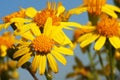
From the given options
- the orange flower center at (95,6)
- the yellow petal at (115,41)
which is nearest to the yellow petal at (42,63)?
the yellow petal at (115,41)

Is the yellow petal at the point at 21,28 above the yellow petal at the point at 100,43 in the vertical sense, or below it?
above

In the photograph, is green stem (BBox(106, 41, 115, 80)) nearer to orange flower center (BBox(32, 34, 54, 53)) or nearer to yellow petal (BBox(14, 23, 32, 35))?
orange flower center (BBox(32, 34, 54, 53))

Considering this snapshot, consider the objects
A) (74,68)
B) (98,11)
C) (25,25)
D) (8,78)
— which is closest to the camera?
(25,25)

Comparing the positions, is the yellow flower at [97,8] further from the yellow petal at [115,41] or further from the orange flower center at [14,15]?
the orange flower center at [14,15]

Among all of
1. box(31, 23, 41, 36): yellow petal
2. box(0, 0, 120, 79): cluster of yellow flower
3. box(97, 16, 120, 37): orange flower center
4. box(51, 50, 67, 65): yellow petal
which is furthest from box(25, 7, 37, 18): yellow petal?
box(97, 16, 120, 37): orange flower center

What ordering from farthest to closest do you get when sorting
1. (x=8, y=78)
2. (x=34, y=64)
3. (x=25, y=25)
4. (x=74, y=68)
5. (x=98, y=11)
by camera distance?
1. (x=74, y=68)
2. (x=8, y=78)
3. (x=98, y=11)
4. (x=25, y=25)
5. (x=34, y=64)

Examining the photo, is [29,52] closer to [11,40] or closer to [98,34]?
[11,40]

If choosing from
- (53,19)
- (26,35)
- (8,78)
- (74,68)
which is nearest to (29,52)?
(26,35)

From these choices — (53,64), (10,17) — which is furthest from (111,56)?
(10,17)
